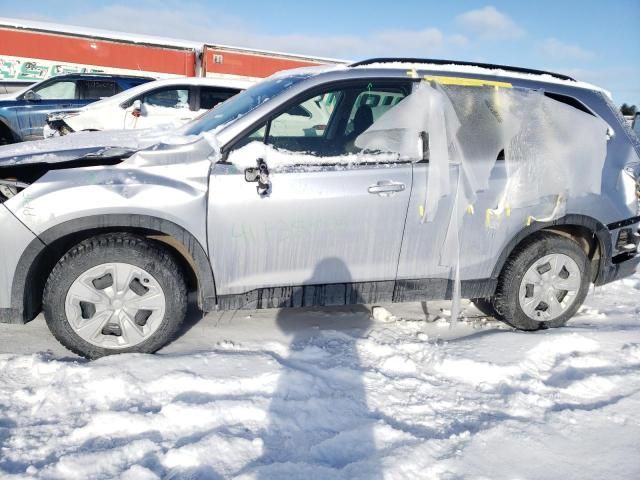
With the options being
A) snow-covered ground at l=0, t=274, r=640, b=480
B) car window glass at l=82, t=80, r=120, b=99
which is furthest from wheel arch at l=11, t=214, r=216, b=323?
car window glass at l=82, t=80, r=120, b=99

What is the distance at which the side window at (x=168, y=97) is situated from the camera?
761 cm

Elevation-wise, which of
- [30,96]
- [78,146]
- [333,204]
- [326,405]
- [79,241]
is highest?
[30,96]

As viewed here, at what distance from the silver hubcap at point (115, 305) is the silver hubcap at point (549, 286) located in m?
2.50

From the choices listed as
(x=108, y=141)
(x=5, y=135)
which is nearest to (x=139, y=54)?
(x=5, y=135)

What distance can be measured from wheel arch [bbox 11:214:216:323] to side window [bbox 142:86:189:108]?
5.31m

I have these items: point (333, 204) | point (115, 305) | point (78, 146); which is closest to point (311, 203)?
point (333, 204)

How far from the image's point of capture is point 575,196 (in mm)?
3420

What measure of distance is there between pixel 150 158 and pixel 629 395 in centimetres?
300

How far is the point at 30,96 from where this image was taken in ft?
28.9

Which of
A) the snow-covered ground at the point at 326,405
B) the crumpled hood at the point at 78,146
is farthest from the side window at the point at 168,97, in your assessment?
the snow-covered ground at the point at 326,405

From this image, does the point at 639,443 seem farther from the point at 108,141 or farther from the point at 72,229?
the point at 108,141

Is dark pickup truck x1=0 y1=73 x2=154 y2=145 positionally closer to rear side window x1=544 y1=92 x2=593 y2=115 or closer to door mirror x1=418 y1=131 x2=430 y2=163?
door mirror x1=418 y1=131 x2=430 y2=163

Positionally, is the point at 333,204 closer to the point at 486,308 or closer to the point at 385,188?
the point at 385,188

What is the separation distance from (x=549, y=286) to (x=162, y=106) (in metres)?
6.41
